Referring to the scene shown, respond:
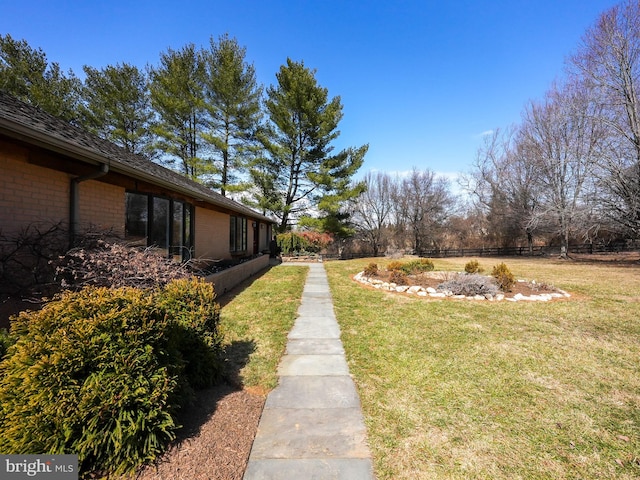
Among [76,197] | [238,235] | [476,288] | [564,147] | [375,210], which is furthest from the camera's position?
[375,210]

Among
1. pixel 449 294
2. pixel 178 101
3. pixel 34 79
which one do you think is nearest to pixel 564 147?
pixel 449 294

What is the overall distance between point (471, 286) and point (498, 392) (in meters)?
5.43

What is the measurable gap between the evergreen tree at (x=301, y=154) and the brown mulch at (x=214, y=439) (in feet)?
56.1

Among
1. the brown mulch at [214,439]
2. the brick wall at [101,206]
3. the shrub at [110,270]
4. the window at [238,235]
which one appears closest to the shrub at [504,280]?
the brown mulch at [214,439]

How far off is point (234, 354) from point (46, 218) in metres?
3.48

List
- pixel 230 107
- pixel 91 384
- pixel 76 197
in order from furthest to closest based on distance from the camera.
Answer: pixel 230 107 < pixel 76 197 < pixel 91 384

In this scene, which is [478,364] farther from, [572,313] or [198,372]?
[572,313]

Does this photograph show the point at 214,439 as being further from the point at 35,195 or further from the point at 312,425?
the point at 35,195

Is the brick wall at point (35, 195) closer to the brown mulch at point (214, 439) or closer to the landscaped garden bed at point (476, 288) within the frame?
the brown mulch at point (214, 439)

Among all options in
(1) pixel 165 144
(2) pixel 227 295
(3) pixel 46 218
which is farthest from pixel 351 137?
(3) pixel 46 218

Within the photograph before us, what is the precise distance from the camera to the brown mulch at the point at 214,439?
200 cm

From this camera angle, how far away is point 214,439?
2342 mm

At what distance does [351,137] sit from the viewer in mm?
20938

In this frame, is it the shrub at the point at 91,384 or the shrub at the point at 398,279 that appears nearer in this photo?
the shrub at the point at 91,384
